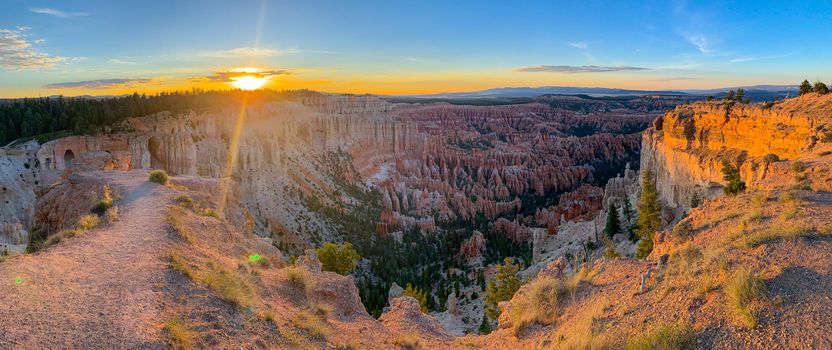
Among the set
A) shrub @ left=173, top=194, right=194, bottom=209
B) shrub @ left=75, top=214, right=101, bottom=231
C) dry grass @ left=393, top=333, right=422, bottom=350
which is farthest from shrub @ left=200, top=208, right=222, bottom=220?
dry grass @ left=393, top=333, right=422, bottom=350

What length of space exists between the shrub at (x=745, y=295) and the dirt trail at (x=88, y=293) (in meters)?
6.97

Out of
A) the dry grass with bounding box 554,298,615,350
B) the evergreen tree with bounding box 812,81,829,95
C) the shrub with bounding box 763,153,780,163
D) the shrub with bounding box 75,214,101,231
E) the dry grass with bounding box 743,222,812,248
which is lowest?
the dry grass with bounding box 554,298,615,350

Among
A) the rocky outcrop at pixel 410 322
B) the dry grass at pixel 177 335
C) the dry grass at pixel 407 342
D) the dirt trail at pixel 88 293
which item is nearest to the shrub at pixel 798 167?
the rocky outcrop at pixel 410 322

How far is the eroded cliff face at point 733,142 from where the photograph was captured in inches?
676

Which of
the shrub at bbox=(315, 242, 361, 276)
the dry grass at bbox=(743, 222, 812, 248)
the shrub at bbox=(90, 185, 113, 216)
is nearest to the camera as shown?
the dry grass at bbox=(743, 222, 812, 248)

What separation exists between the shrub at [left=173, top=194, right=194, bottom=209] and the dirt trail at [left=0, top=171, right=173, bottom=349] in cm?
305

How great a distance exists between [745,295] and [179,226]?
35.1 feet

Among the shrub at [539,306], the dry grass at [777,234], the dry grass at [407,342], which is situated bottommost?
Result: the dry grass at [407,342]

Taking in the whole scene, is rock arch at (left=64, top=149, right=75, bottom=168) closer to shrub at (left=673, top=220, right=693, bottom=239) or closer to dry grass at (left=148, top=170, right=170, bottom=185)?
dry grass at (left=148, top=170, right=170, bottom=185)

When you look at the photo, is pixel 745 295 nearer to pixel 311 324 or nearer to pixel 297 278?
pixel 311 324

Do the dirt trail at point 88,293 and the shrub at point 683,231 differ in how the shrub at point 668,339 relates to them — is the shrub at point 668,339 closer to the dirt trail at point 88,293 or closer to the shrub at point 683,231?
the shrub at point 683,231

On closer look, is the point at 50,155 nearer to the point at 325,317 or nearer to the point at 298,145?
the point at 298,145

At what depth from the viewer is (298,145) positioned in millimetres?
48812

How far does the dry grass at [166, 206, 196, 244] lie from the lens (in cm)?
1026
